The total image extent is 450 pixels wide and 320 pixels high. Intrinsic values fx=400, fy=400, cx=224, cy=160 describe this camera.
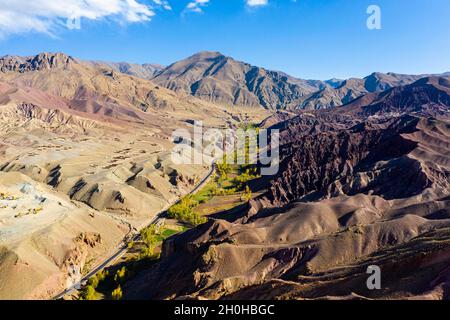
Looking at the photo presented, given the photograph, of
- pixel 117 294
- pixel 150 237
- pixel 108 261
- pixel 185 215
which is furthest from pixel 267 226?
pixel 185 215

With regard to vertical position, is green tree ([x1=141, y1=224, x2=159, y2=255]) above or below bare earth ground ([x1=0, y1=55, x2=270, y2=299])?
below

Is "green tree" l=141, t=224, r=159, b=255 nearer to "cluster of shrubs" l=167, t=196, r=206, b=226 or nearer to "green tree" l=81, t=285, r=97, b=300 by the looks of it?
"cluster of shrubs" l=167, t=196, r=206, b=226

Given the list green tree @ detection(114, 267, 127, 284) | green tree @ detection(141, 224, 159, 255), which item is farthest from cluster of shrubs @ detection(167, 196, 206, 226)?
green tree @ detection(114, 267, 127, 284)

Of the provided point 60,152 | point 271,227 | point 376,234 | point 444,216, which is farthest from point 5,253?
point 60,152

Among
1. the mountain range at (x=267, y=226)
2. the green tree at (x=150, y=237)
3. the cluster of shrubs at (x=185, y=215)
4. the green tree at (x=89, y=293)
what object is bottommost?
the green tree at (x=89, y=293)

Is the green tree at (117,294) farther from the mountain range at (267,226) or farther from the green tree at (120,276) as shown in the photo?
the green tree at (120,276)

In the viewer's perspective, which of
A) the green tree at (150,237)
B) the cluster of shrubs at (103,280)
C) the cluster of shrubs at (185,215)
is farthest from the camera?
the cluster of shrubs at (185,215)

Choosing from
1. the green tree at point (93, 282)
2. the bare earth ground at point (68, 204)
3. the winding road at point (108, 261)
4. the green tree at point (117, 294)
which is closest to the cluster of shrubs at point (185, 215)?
the winding road at point (108, 261)

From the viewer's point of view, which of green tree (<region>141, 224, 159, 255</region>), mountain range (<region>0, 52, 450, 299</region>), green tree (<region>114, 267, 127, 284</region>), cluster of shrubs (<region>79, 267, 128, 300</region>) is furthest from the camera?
green tree (<region>141, 224, 159, 255</region>)

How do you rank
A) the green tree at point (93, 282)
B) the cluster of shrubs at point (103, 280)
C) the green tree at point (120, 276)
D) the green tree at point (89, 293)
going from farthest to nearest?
the green tree at point (120, 276)
the green tree at point (93, 282)
the cluster of shrubs at point (103, 280)
the green tree at point (89, 293)

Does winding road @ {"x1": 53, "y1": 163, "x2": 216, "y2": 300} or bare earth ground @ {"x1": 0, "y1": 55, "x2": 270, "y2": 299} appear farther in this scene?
bare earth ground @ {"x1": 0, "y1": 55, "x2": 270, "y2": 299}

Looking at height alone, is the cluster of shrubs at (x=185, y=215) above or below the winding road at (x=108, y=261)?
above
